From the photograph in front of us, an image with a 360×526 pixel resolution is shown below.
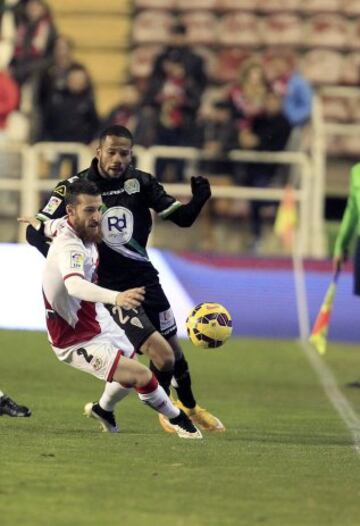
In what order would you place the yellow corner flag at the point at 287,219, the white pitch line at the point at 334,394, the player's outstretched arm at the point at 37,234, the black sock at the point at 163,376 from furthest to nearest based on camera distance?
1. the yellow corner flag at the point at 287,219
2. the white pitch line at the point at 334,394
3. the black sock at the point at 163,376
4. the player's outstretched arm at the point at 37,234

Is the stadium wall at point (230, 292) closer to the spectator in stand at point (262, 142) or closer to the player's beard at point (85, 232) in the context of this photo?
the spectator in stand at point (262, 142)

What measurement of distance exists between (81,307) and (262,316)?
9.98 meters

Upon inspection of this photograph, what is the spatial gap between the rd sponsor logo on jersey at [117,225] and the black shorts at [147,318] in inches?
16.7

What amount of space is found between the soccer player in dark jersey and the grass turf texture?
1.87 ft

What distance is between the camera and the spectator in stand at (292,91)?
2322 cm

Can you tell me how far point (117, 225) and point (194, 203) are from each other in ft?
1.70

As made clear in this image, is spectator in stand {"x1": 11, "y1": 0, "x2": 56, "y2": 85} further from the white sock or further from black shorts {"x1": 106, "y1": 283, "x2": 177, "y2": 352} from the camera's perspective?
the white sock

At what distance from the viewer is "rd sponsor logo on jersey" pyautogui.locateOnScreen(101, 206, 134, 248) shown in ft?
35.9

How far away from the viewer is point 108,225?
11.0 metres

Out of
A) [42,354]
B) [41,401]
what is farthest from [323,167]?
[41,401]

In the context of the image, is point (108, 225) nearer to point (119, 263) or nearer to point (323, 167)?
point (119, 263)

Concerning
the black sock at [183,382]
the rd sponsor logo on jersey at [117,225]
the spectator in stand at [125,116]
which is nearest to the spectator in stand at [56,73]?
the spectator in stand at [125,116]

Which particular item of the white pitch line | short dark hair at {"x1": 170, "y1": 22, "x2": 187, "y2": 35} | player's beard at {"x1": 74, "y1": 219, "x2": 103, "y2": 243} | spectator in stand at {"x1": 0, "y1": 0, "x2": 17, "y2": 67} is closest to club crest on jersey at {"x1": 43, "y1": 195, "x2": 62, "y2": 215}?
player's beard at {"x1": 74, "y1": 219, "x2": 103, "y2": 243}

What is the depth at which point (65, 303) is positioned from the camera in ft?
33.6
